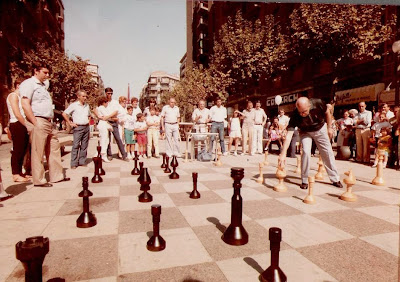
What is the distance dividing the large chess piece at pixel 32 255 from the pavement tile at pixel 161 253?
814 millimetres

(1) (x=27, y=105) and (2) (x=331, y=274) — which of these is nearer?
(2) (x=331, y=274)

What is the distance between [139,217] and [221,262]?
1.43 m

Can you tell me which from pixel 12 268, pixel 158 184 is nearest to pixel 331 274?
pixel 12 268

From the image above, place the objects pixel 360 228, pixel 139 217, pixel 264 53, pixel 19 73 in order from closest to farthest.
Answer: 1. pixel 360 228
2. pixel 139 217
3. pixel 264 53
4. pixel 19 73

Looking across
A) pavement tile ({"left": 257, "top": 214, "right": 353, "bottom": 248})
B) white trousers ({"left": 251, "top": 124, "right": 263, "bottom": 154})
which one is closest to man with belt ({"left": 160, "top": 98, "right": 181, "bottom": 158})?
white trousers ({"left": 251, "top": 124, "right": 263, "bottom": 154})

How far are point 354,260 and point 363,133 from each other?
754 cm

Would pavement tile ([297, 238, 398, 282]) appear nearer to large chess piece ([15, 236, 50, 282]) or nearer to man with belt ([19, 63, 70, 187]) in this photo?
large chess piece ([15, 236, 50, 282])

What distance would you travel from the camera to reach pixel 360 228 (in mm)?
2990

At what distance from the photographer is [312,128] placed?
15.6 ft

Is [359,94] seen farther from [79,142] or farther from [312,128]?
[79,142]

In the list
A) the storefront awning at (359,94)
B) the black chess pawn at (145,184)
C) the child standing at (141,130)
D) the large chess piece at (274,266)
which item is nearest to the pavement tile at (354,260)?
the large chess piece at (274,266)

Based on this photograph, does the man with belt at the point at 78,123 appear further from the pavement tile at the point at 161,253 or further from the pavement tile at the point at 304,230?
the pavement tile at the point at 304,230

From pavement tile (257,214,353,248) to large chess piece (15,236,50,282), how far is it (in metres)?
2.13

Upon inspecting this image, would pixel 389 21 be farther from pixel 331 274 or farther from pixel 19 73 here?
pixel 19 73
